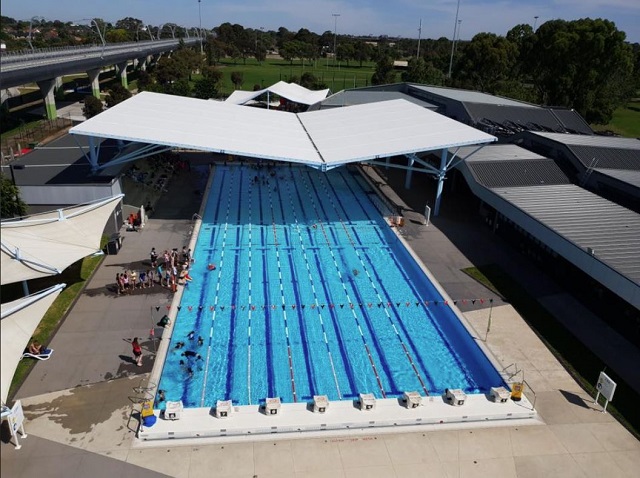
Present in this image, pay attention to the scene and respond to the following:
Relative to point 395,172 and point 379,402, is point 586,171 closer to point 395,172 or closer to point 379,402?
point 395,172

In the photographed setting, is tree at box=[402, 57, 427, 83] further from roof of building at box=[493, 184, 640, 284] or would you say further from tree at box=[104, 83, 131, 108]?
roof of building at box=[493, 184, 640, 284]

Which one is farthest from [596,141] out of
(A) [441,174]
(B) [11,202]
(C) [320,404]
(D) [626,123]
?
(D) [626,123]

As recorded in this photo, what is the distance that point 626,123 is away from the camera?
213 ft

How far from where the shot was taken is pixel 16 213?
73.4 ft

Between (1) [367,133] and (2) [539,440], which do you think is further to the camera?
(1) [367,133]

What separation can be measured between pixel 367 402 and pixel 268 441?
9.52 feet

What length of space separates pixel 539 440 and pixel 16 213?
886 inches

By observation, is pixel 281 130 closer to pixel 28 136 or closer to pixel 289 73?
pixel 28 136

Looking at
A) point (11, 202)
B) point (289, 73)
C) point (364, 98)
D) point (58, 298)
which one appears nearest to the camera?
point (58, 298)

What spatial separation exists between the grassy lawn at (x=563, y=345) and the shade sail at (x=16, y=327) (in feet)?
52.5

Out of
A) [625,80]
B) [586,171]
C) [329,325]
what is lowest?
[329,325]

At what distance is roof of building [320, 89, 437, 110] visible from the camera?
1869 inches

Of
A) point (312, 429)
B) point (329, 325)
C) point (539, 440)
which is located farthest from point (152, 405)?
point (539, 440)

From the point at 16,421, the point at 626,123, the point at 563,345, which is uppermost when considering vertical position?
the point at 626,123
